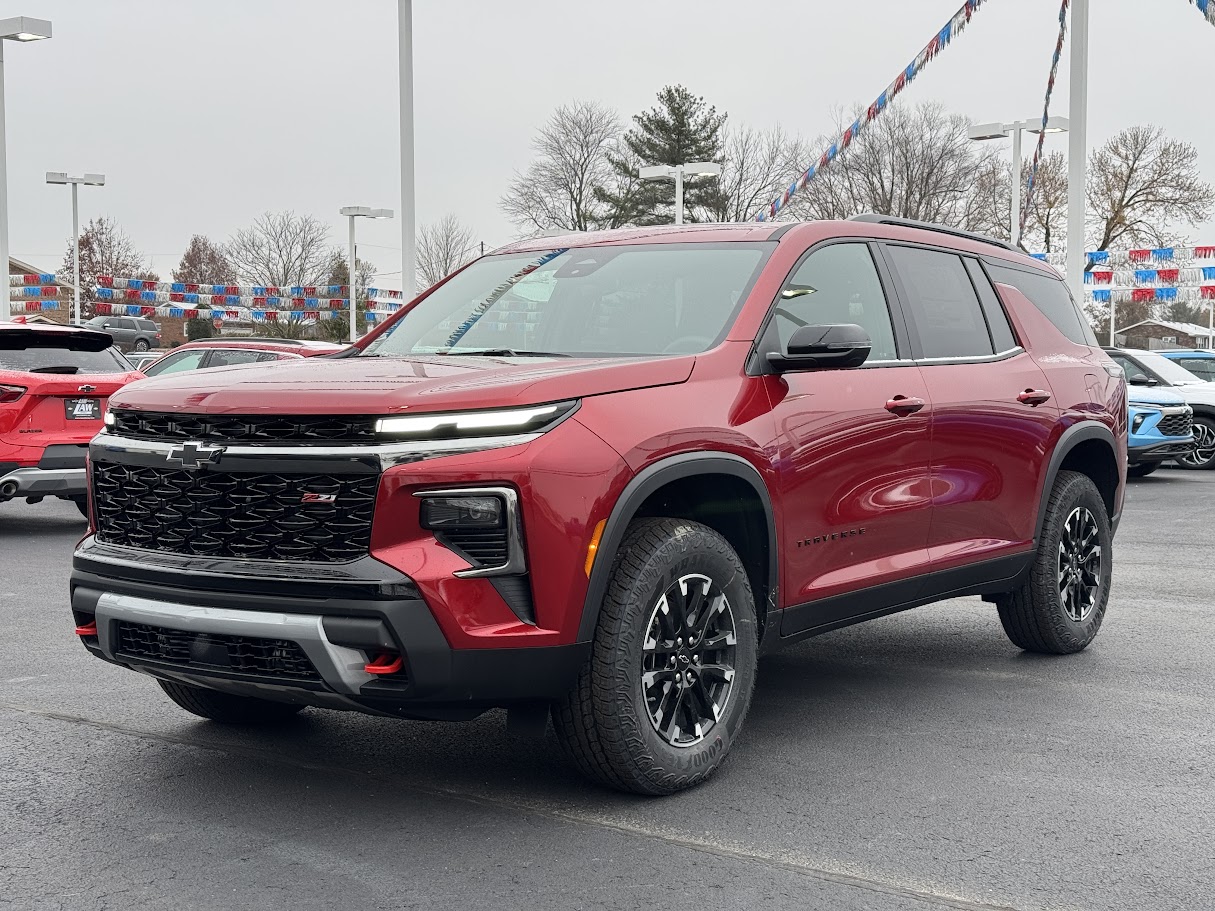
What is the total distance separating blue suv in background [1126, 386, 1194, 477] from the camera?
1739cm

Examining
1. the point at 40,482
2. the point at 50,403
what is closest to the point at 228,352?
the point at 50,403

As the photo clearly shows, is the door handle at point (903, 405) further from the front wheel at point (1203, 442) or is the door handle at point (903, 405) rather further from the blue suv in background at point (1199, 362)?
the blue suv in background at point (1199, 362)

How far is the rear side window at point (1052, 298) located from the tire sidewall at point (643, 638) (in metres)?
2.62

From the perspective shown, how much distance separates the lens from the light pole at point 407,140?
18453 mm

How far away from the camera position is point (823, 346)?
4758mm

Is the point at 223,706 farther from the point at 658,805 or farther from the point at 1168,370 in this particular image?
the point at 1168,370

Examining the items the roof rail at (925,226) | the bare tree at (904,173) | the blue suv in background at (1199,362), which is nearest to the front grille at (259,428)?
the roof rail at (925,226)

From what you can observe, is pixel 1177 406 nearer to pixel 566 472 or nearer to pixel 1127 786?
pixel 1127 786

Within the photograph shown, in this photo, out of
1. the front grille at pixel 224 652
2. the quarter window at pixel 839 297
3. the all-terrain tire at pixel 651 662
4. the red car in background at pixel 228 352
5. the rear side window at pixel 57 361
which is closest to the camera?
the front grille at pixel 224 652

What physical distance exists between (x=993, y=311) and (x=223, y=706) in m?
3.67

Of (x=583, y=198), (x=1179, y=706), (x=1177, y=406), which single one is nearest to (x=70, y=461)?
(x=1179, y=706)

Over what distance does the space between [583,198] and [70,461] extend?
54051 mm

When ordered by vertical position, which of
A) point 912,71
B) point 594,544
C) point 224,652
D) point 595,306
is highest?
point 912,71

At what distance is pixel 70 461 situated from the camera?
36.3 feet
